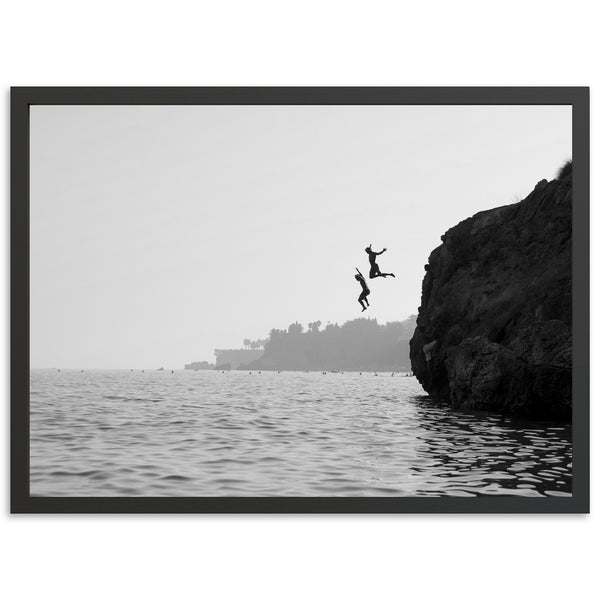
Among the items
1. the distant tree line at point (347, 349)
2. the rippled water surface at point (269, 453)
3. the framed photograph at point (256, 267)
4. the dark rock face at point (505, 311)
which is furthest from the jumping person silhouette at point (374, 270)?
the distant tree line at point (347, 349)

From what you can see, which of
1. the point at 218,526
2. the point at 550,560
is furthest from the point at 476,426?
the point at 218,526

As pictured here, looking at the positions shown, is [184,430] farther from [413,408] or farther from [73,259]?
[413,408]

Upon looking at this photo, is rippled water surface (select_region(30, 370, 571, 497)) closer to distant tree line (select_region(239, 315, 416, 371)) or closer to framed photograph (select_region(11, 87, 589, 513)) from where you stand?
framed photograph (select_region(11, 87, 589, 513))

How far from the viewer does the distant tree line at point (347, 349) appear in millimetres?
20734

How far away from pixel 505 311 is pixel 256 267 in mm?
10868

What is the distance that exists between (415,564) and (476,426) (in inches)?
309

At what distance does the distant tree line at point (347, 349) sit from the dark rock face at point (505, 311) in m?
1.40

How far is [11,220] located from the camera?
29.5ft

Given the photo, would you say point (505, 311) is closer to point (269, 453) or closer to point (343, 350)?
point (343, 350)

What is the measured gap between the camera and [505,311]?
2116 centimetres

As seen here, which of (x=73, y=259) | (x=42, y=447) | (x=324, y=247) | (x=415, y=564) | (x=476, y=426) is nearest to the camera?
(x=415, y=564)

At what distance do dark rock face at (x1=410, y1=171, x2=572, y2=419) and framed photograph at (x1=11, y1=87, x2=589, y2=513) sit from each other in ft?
1.61

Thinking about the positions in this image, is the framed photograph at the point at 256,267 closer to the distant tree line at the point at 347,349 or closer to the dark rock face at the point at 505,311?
the dark rock face at the point at 505,311

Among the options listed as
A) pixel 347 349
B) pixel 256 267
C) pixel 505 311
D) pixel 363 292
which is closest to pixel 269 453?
pixel 363 292
